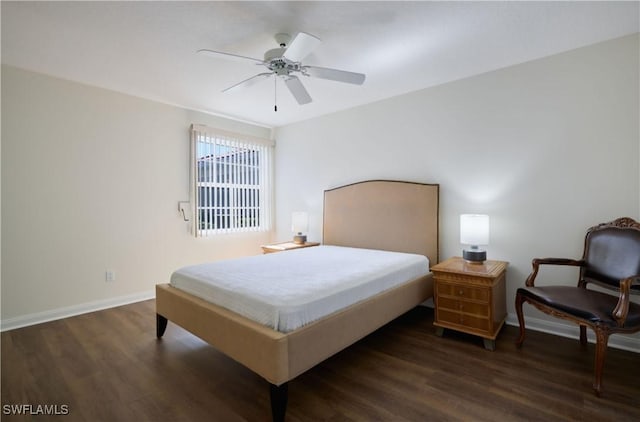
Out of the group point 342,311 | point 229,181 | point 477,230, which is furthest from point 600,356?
point 229,181

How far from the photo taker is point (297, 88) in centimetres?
265

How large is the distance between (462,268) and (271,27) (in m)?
2.56

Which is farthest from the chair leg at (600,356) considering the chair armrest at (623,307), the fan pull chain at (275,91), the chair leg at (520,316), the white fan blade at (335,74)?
the fan pull chain at (275,91)

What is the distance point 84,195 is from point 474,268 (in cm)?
417

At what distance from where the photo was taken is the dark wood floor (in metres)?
1.74

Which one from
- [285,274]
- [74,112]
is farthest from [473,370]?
[74,112]

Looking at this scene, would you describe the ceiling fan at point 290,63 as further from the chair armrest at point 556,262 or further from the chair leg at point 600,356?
the chair leg at point 600,356

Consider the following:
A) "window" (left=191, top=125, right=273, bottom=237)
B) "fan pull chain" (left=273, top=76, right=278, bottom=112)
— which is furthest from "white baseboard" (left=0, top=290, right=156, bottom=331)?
"fan pull chain" (left=273, top=76, right=278, bottom=112)

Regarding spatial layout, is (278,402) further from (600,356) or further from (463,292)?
(600,356)

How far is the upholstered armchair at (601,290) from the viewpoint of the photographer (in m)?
1.89

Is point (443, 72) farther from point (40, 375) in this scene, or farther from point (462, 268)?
point (40, 375)

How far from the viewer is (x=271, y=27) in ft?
7.52

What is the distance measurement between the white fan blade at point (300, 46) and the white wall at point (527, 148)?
1.90m

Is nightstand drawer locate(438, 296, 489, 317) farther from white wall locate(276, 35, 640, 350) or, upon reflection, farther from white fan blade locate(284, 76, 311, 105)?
white fan blade locate(284, 76, 311, 105)
